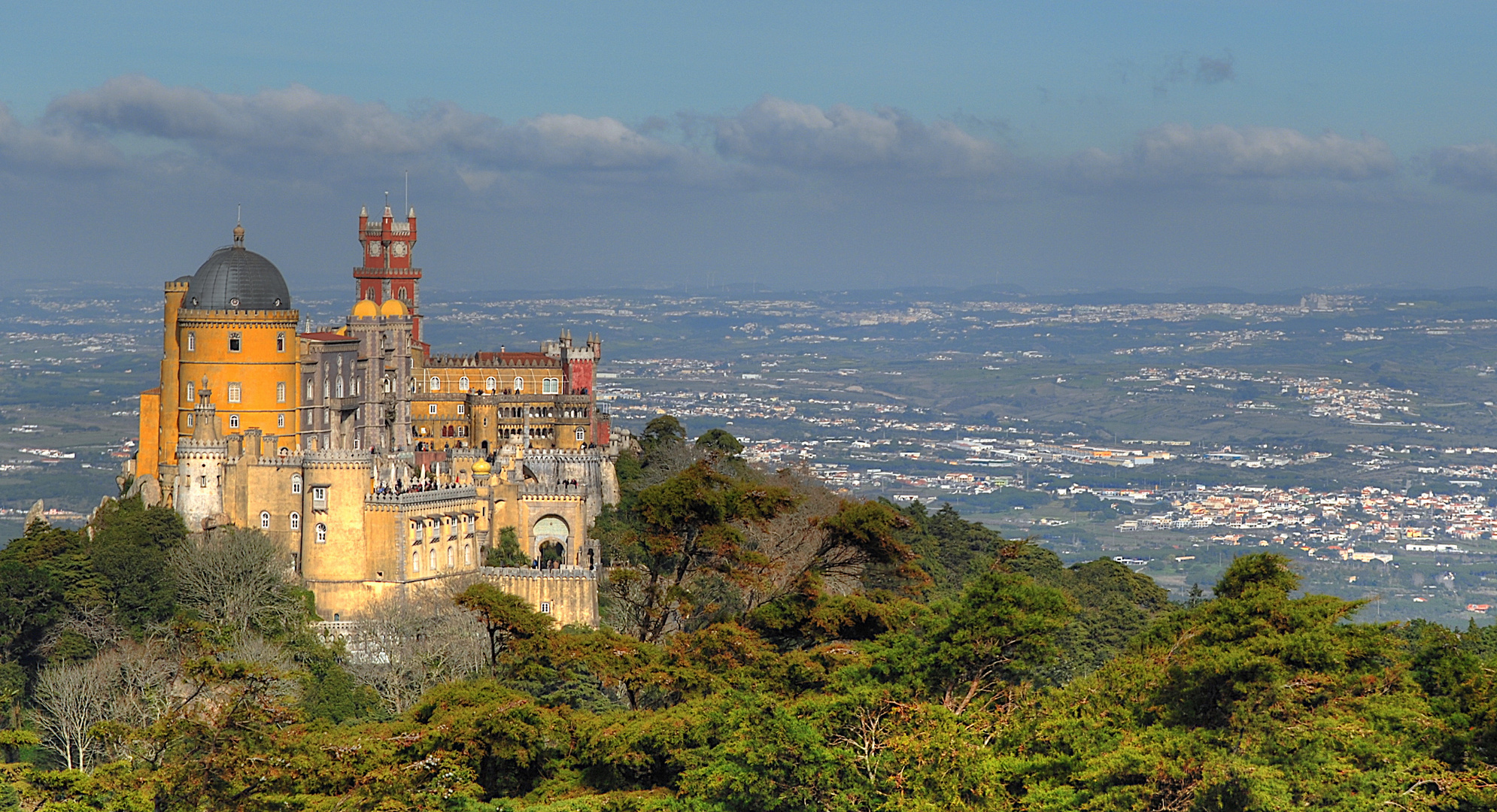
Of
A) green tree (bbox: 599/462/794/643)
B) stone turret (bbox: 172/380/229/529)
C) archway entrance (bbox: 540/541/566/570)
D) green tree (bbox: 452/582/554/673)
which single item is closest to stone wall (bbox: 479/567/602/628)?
archway entrance (bbox: 540/541/566/570)

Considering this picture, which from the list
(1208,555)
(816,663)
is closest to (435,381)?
(816,663)

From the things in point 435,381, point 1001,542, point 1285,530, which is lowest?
point 1285,530

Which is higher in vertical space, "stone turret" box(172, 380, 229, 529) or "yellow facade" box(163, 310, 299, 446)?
"yellow facade" box(163, 310, 299, 446)

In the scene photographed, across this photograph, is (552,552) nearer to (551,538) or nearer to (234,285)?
(551,538)

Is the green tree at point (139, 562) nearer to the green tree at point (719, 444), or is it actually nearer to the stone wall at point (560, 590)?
the stone wall at point (560, 590)

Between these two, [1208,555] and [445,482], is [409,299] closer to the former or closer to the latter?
[445,482]

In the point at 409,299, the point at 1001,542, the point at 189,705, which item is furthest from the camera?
the point at 409,299

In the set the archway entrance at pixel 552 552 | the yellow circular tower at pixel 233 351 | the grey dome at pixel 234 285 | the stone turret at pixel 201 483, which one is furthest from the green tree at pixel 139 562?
the archway entrance at pixel 552 552

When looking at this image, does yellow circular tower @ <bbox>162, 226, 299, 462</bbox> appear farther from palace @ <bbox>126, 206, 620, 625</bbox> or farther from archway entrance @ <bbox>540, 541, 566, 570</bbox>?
archway entrance @ <bbox>540, 541, 566, 570</bbox>
